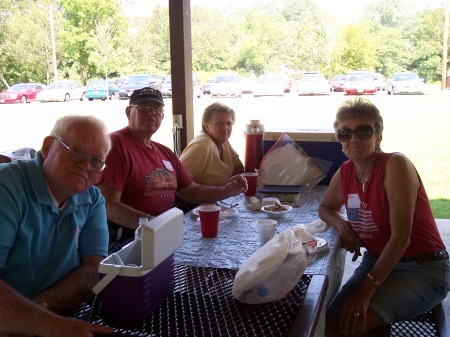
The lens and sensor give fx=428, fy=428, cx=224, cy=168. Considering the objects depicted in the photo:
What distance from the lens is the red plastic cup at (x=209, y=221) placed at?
5.79ft

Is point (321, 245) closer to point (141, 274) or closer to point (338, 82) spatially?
point (141, 274)

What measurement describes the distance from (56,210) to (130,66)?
2157 centimetres

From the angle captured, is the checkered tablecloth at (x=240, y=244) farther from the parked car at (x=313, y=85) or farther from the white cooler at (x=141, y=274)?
the parked car at (x=313, y=85)

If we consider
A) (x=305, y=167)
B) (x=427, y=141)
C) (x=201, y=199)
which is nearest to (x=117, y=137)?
(x=201, y=199)

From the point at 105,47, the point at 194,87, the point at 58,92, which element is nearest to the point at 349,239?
the point at 194,87

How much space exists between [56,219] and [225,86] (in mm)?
17214

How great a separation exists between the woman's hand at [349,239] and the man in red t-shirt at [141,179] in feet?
2.40

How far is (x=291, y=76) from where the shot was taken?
69.4ft

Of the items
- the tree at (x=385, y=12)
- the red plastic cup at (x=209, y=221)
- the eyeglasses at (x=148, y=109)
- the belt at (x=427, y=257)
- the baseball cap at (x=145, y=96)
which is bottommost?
the belt at (x=427, y=257)

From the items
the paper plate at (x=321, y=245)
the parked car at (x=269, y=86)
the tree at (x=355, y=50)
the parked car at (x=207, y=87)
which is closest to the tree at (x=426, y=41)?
the tree at (x=355, y=50)

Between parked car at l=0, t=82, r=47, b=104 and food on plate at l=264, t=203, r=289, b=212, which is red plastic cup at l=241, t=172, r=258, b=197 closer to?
food on plate at l=264, t=203, r=289, b=212

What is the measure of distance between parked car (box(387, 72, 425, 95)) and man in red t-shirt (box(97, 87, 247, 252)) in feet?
56.4

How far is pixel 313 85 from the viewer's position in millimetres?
18234

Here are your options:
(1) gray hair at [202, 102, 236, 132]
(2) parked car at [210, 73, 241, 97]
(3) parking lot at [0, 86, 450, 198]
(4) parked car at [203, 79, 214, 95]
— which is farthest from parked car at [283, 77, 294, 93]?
(1) gray hair at [202, 102, 236, 132]
